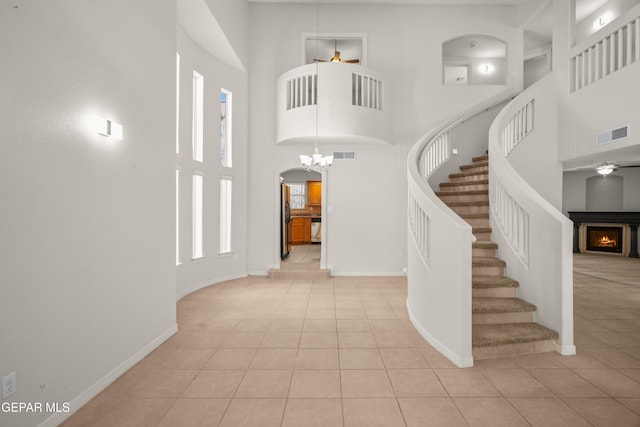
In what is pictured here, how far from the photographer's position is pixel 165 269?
3631 mm

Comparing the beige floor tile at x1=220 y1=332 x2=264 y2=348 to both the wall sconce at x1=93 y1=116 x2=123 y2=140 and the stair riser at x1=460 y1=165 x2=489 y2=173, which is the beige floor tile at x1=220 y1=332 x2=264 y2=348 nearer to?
the wall sconce at x1=93 y1=116 x2=123 y2=140

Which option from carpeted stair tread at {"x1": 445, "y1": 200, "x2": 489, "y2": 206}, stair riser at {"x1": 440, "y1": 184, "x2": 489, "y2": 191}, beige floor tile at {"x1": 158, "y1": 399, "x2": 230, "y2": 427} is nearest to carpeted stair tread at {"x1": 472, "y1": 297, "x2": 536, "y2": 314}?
carpeted stair tread at {"x1": 445, "y1": 200, "x2": 489, "y2": 206}

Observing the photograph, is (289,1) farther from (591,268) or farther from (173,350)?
(591,268)

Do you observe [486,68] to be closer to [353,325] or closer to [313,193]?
[313,193]

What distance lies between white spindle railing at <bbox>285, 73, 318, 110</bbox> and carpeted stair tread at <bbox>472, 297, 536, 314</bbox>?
474cm

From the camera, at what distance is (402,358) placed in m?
3.21

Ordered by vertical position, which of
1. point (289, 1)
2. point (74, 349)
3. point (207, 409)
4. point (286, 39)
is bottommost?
point (207, 409)

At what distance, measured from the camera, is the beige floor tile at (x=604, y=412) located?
7.30ft

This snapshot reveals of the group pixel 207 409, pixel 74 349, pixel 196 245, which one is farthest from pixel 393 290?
pixel 74 349

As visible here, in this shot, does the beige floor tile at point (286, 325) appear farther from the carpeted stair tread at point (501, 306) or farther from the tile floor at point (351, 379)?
the carpeted stair tread at point (501, 306)

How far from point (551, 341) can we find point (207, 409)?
130 inches

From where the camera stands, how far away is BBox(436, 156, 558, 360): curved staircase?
3.21 m

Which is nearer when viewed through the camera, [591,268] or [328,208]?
[328,208]

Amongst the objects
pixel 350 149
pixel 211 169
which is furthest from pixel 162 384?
pixel 350 149
